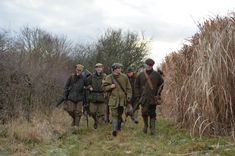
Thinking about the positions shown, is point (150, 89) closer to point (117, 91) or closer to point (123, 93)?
point (123, 93)

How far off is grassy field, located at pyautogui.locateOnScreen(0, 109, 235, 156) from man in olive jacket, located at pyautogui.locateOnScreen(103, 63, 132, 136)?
0.60 meters

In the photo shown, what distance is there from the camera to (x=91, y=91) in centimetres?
1491

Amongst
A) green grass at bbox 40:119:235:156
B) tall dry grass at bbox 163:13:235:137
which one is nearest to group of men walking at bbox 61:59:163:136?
green grass at bbox 40:119:235:156

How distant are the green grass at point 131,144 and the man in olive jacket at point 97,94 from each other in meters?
1.17

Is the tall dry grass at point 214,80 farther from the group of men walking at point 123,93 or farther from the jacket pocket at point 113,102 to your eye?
the jacket pocket at point 113,102

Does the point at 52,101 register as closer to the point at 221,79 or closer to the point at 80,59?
the point at 221,79

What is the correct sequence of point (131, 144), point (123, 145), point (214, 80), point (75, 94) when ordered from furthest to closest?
1. point (75, 94)
2. point (214, 80)
3. point (131, 144)
4. point (123, 145)

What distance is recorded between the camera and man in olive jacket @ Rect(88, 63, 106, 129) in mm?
14906

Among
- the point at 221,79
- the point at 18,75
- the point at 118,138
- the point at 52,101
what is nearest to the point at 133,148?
the point at 118,138

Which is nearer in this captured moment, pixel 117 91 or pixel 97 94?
pixel 117 91

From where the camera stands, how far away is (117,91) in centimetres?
1315

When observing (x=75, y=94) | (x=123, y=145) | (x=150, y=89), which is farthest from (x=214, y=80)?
(x=75, y=94)

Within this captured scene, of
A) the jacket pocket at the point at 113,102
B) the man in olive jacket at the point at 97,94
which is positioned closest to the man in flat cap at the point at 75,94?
the man in olive jacket at the point at 97,94

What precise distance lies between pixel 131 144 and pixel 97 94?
411 centimetres
